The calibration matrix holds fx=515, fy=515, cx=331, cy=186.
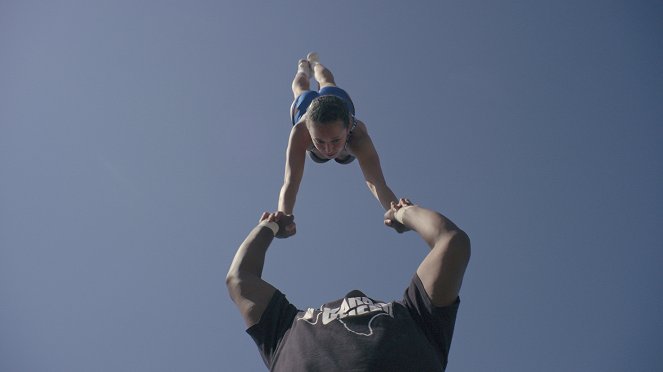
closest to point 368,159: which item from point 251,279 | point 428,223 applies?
point 428,223

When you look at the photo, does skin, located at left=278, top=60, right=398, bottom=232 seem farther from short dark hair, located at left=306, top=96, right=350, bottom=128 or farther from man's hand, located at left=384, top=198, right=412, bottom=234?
man's hand, located at left=384, top=198, right=412, bottom=234

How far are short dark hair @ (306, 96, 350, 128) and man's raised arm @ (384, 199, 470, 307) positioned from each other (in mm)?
2371

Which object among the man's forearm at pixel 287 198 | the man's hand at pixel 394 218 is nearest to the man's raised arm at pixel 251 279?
the man's hand at pixel 394 218

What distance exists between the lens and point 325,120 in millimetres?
5355

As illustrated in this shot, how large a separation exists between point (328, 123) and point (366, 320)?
2.96 metres

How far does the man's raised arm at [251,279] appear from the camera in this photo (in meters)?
2.99

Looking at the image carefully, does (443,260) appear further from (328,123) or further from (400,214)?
(328,123)

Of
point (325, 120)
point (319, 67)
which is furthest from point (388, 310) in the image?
point (319, 67)

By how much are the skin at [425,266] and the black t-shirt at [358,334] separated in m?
0.06

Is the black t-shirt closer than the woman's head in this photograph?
Yes

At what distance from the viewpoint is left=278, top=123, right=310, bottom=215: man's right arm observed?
5.79 metres

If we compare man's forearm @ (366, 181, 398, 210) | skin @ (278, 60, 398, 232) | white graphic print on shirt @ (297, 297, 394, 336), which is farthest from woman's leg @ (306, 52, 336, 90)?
white graphic print on shirt @ (297, 297, 394, 336)

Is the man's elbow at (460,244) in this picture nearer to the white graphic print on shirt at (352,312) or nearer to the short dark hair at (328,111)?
the white graphic print on shirt at (352,312)

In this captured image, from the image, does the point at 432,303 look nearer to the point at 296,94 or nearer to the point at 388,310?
the point at 388,310
